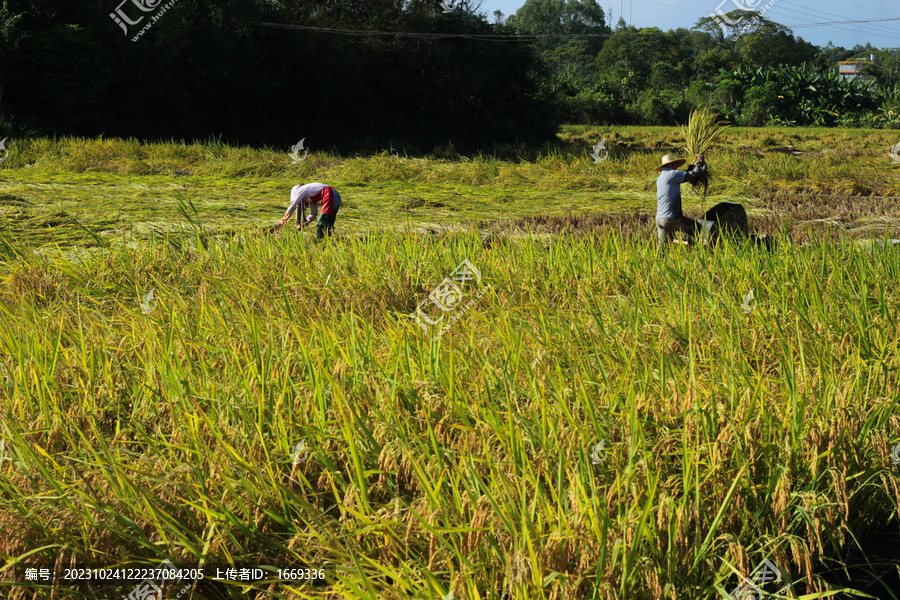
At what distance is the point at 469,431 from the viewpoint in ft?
7.84

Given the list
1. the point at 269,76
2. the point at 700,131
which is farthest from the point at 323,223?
the point at 269,76

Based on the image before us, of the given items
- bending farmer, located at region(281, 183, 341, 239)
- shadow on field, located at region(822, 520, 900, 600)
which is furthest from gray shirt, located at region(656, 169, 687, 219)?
shadow on field, located at region(822, 520, 900, 600)

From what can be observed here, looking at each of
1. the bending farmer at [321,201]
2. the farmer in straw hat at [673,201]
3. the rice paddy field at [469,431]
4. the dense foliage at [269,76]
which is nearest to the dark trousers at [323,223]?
the bending farmer at [321,201]

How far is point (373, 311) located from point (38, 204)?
20.4ft

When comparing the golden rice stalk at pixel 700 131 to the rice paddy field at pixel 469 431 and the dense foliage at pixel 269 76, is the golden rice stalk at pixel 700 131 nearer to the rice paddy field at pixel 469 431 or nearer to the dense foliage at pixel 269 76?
the rice paddy field at pixel 469 431

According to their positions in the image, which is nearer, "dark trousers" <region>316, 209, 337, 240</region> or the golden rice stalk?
"dark trousers" <region>316, 209, 337, 240</region>

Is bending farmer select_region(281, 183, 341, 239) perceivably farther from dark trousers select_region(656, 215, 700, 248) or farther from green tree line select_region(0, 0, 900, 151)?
green tree line select_region(0, 0, 900, 151)

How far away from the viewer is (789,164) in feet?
41.7

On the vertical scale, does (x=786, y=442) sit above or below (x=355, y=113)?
below

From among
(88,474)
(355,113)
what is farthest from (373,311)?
(355,113)

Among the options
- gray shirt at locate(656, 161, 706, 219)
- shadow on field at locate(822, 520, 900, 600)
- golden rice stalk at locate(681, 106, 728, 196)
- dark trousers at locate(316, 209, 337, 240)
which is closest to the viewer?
shadow on field at locate(822, 520, 900, 600)

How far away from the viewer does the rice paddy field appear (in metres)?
1.90

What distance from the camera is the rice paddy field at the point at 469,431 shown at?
1902 mm

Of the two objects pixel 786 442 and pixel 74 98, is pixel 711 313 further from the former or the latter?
pixel 74 98
